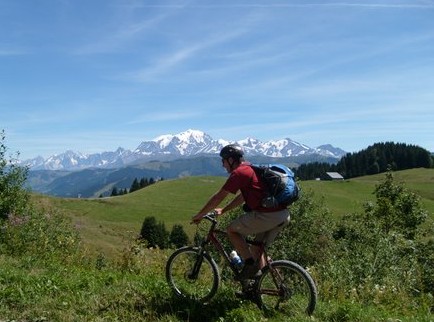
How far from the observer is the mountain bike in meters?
7.86

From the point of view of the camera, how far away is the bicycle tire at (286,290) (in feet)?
25.6

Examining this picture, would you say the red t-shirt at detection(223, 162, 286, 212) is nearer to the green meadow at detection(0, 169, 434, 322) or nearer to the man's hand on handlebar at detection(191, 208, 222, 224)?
the man's hand on handlebar at detection(191, 208, 222, 224)

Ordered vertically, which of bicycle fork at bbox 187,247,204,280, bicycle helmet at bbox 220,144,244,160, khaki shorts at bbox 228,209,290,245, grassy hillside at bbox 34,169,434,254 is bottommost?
grassy hillside at bbox 34,169,434,254

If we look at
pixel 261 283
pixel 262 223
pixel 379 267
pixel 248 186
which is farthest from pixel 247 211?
pixel 379 267

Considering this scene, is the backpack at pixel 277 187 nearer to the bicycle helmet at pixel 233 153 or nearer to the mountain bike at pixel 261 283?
the bicycle helmet at pixel 233 153

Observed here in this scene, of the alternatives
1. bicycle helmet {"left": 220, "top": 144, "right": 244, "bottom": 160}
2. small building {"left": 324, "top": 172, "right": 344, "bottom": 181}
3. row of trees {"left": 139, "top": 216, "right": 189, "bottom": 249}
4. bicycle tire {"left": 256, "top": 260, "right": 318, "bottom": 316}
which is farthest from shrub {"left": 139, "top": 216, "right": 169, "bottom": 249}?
small building {"left": 324, "top": 172, "right": 344, "bottom": 181}

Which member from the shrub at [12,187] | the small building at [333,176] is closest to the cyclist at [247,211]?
Result: the shrub at [12,187]

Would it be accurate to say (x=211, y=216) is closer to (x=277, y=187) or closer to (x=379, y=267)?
(x=277, y=187)

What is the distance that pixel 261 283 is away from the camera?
8.12m

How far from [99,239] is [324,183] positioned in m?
98.1

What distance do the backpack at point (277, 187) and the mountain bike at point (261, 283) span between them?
35.1 inches

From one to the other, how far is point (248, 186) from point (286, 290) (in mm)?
1921

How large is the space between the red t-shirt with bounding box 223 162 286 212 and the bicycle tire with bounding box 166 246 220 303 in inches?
65.8

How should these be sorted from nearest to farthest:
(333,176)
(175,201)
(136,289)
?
(136,289), (175,201), (333,176)
